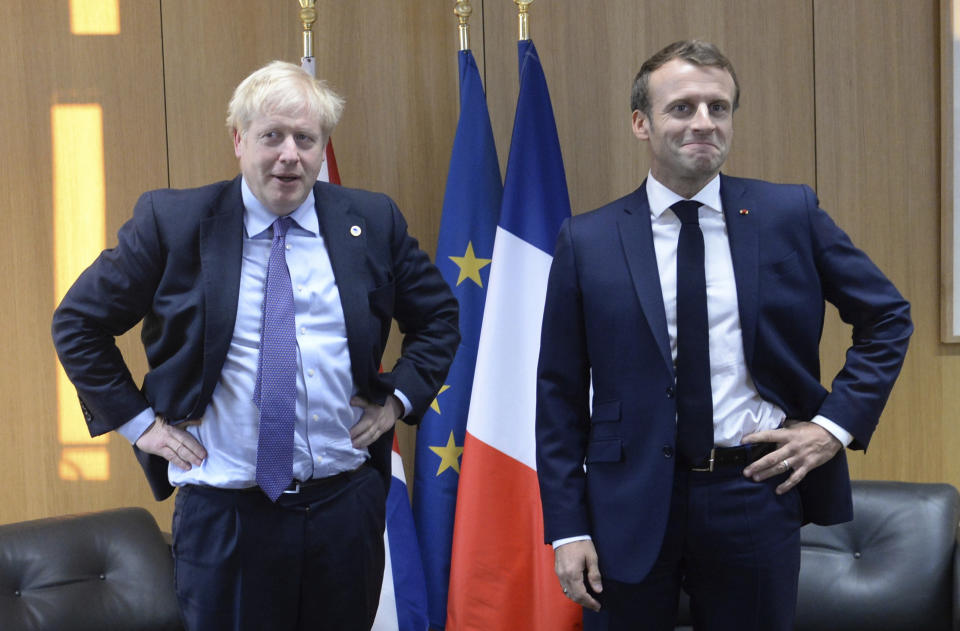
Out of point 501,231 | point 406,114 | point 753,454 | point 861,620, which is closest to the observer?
point 753,454

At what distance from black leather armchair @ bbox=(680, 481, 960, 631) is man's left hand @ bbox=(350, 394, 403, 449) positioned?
126 centimetres

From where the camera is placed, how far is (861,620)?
287 centimetres

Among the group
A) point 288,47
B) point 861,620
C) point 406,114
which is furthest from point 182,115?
point 861,620

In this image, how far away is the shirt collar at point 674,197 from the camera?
200cm

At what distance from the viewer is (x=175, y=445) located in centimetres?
196

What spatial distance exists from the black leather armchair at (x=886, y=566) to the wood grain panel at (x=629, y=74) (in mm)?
1252

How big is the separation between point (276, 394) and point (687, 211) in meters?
0.89

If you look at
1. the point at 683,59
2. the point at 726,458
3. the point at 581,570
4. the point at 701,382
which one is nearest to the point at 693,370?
the point at 701,382

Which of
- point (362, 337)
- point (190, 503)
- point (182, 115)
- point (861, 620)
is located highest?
point (182, 115)

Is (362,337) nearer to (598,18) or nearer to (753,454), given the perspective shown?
(753,454)

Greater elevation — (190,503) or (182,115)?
(182,115)

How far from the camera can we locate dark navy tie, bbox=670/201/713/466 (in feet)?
6.14

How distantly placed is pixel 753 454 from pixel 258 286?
1.03 m

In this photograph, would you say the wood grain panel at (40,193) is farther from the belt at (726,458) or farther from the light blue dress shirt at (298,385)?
the belt at (726,458)
